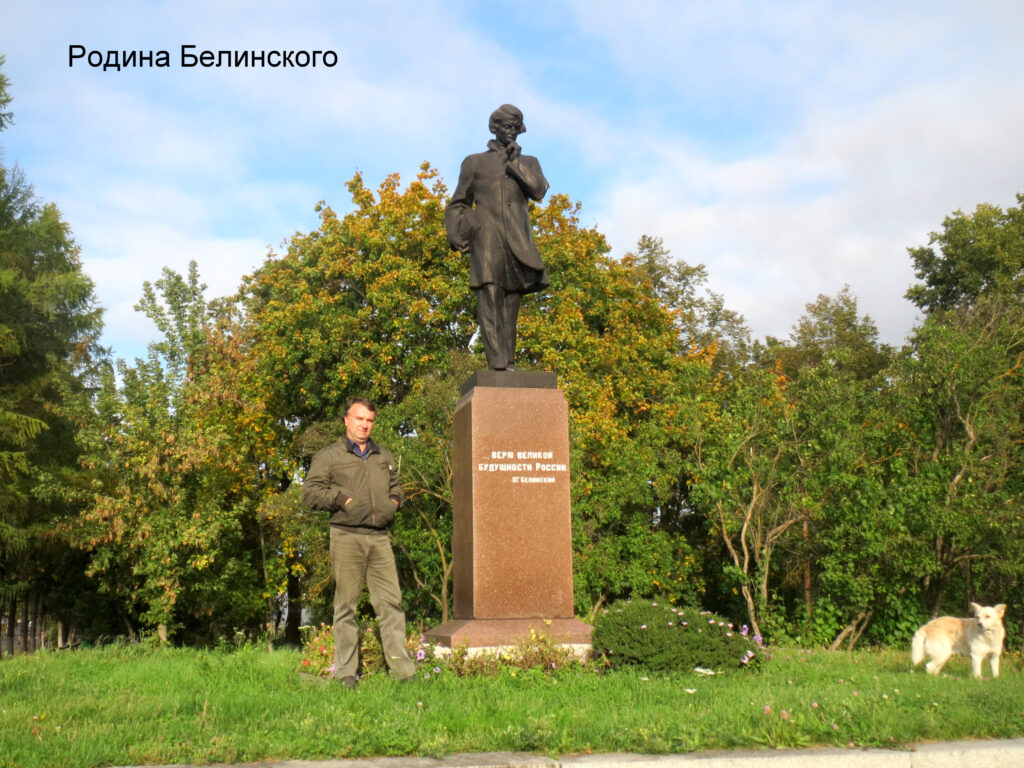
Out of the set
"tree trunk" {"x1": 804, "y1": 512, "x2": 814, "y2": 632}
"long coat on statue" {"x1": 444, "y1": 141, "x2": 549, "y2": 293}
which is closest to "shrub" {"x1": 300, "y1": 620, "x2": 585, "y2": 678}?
"long coat on statue" {"x1": 444, "y1": 141, "x2": 549, "y2": 293}

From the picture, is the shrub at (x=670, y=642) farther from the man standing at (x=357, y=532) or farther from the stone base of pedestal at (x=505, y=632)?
the man standing at (x=357, y=532)

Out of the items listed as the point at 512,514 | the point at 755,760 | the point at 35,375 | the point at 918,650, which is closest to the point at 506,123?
the point at 512,514

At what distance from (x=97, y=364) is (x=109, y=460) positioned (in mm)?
7368

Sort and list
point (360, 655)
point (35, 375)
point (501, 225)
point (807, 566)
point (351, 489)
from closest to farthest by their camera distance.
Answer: point (351, 489), point (360, 655), point (501, 225), point (807, 566), point (35, 375)

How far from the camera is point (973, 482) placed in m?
15.5

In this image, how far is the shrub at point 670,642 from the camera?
7.09 meters

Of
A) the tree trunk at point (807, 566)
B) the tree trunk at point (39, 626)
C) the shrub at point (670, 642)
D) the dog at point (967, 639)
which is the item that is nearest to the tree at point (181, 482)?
the tree trunk at point (39, 626)

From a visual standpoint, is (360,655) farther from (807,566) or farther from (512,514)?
(807,566)

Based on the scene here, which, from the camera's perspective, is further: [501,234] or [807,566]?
[807,566]

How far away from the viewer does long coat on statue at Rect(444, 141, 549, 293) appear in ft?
29.9

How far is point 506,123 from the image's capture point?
9258 millimetres

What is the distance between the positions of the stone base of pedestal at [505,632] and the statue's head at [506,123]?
4638 millimetres

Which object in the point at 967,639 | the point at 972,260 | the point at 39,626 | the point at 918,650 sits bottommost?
the point at 39,626

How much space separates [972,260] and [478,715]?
26.5m
